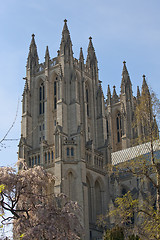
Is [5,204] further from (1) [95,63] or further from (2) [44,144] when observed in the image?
(1) [95,63]

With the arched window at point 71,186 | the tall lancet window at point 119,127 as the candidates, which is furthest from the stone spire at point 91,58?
the arched window at point 71,186

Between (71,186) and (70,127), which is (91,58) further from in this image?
(71,186)

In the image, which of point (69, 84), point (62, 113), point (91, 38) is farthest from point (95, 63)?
point (62, 113)

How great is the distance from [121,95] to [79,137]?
30190mm

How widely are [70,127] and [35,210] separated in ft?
95.0

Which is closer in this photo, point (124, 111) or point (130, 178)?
point (130, 178)

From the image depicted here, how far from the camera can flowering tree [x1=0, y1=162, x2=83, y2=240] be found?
24672 millimetres

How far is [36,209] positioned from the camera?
2612cm

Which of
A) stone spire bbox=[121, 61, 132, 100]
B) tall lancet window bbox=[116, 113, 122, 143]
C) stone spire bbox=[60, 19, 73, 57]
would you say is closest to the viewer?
stone spire bbox=[60, 19, 73, 57]

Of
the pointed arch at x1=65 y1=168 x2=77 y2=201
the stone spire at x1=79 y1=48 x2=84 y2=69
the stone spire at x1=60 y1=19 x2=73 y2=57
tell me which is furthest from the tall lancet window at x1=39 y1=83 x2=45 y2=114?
the pointed arch at x1=65 y1=168 x2=77 y2=201

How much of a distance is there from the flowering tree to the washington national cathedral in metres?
20.2

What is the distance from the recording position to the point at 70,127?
5459 cm

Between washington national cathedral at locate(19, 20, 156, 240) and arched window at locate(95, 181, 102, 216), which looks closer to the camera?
washington national cathedral at locate(19, 20, 156, 240)

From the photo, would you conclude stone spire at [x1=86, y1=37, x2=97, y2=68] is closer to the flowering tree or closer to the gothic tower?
the gothic tower
